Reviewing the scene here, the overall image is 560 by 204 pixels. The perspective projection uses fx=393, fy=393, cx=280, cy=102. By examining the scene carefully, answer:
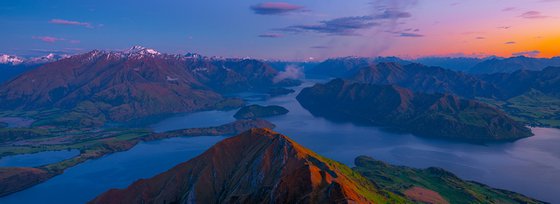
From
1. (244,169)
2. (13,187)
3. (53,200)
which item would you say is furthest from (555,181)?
(13,187)

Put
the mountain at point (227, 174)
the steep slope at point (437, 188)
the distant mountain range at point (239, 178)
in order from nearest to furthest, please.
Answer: the distant mountain range at point (239, 178), the mountain at point (227, 174), the steep slope at point (437, 188)

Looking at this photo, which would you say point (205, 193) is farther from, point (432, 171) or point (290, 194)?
point (432, 171)

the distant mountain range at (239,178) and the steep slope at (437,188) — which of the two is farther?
the steep slope at (437,188)

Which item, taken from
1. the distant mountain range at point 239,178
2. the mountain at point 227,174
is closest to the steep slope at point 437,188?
the distant mountain range at point 239,178

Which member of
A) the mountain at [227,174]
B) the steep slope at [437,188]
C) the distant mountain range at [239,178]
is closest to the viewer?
the distant mountain range at [239,178]

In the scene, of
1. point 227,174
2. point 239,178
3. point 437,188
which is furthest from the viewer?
point 437,188

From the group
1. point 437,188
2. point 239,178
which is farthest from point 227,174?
point 437,188

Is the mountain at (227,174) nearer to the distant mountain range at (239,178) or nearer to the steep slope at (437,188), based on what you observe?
the distant mountain range at (239,178)

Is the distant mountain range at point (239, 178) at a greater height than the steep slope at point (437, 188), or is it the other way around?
the distant mountain range at point (239, 178)

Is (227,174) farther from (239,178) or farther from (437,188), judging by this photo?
(437,188)
